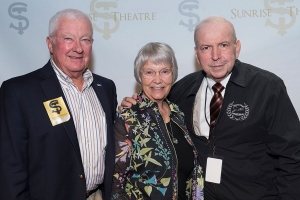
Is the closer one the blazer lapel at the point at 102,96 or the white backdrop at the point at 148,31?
the blazer lapel at the point at 102,96

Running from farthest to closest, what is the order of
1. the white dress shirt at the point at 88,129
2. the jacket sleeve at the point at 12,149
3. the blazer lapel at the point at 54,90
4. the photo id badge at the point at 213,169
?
the photo id badge at the point at 213,169, the white dress shirt at the point at 88,129, the blazer lapel at the point at 54,90, the jacket sleeve at the point at 12,149

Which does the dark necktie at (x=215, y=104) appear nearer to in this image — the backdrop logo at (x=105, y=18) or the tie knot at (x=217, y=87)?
the tie knot at (x=217, y=87)

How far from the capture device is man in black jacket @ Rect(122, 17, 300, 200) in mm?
2197

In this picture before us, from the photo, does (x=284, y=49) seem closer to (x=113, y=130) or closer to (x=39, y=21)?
(x=113, y=130)

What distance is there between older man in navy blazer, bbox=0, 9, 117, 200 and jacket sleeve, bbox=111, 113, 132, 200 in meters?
0.05

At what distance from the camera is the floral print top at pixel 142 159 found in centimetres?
212

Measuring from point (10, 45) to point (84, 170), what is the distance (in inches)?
61.4

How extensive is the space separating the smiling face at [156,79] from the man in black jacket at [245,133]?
253 millimetres

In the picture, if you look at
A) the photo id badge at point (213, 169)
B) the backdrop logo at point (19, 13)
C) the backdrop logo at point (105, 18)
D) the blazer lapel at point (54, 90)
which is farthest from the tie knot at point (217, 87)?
the backdrop logo at point (19, 13)

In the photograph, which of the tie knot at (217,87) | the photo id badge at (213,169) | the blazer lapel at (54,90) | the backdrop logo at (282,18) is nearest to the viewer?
the blazer lapel at (54,90)

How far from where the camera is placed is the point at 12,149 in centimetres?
194

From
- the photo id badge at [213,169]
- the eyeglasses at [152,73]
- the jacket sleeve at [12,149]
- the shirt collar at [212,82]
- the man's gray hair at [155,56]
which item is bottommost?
the photo id badge at [213,169]

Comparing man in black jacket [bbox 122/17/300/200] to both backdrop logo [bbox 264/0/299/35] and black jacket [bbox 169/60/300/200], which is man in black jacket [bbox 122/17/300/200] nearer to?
black jacket [bbox 169/60/300/200]

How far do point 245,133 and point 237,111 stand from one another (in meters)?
0.14
